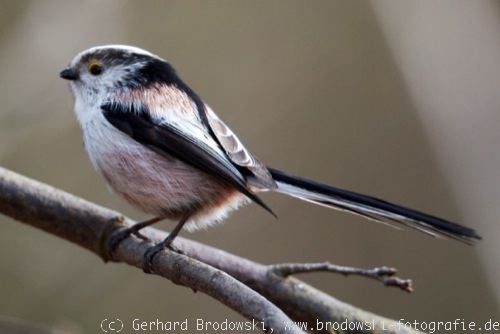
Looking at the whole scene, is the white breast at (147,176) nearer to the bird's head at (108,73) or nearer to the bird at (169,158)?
the bird at (169,158)

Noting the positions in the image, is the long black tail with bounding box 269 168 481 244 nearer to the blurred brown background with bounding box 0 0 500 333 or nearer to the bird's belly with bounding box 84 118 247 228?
the bird's belly with bounding box 84 118 247 228

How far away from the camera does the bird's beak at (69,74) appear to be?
3.07m

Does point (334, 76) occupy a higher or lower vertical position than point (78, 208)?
higher

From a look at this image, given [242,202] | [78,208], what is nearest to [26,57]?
[78,208]

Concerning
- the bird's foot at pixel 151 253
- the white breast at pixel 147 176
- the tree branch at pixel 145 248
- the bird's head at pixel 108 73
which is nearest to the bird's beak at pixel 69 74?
the bird's head at pixel 108 73

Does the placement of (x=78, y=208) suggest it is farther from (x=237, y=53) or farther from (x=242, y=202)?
(x=237, y=53)

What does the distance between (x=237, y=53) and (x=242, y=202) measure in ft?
8.04

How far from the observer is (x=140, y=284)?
4.74 m

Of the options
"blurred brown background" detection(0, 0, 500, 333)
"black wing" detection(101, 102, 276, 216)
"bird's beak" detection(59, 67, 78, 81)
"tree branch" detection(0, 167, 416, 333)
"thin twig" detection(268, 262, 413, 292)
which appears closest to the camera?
"thin twig" detection(268, 262, 413, 292)

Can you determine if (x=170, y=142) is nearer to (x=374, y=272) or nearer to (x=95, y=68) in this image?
(x=95, y=68)

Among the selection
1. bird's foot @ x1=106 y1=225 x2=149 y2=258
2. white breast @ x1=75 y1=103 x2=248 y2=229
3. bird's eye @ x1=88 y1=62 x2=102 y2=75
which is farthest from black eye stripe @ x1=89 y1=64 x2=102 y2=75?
bird's foot @ x1=106 y1=225 x2=149 y2=258

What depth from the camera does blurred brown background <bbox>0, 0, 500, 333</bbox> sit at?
3.54m

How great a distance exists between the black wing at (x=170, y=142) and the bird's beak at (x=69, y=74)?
241 millimetres

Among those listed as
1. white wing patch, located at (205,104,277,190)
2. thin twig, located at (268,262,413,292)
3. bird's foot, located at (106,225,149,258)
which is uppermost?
white wing patch, located at (205,104,277,190)
